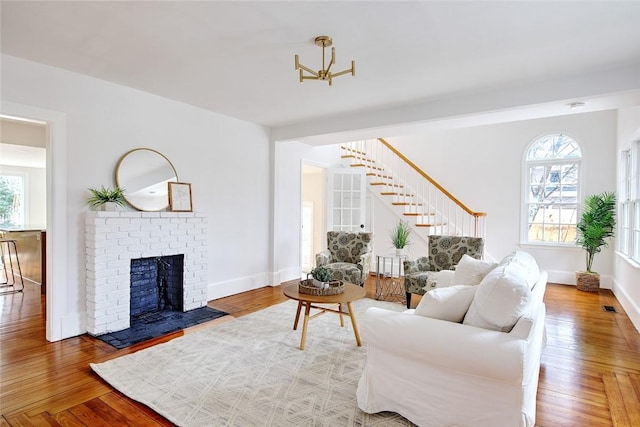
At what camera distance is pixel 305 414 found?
2100mm

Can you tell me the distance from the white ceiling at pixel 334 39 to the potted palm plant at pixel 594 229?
2.99m

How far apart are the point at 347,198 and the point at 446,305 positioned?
4.53 m

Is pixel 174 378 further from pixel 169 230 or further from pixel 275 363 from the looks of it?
pixel 169 230

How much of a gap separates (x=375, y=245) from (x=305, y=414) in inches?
194

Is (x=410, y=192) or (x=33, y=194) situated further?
(x=33, y=194)

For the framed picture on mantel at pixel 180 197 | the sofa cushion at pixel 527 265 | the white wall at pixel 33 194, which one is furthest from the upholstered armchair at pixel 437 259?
the white wall at pixel 33 194

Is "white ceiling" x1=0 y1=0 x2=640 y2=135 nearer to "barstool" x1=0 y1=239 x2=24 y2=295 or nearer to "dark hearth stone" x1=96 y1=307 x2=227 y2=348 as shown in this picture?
"dark hearth stone" x1=96 y1=307 x2=227 y2=348

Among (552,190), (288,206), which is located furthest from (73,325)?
(552,190)

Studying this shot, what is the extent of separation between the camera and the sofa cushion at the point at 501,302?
5.99 ft

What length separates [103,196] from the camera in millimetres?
3445

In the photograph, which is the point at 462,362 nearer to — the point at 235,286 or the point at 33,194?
the point at 235,286

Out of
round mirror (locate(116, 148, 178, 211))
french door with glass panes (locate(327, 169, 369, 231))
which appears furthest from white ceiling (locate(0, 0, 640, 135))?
french door with glass panes (locate(327, 169, 369, 231))

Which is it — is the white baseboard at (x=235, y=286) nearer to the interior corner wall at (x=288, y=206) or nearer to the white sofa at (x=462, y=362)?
the interior corner wall at (x=288, y=206)

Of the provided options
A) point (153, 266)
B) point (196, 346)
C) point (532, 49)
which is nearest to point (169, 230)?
point (153, 266)
